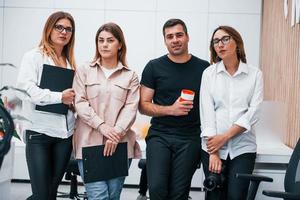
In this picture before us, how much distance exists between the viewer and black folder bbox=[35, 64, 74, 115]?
263 cm

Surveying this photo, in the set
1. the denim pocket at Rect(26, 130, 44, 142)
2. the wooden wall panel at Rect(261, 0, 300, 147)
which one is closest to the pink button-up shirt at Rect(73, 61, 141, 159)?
the denim pocket at Rect(26, 130, 44, 142)

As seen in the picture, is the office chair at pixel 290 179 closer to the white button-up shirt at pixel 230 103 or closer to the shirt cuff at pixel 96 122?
the white button-up shirt at pixel 230 103

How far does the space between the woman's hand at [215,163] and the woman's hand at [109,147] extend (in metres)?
0.60

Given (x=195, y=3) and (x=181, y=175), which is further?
(x=195, y=3)

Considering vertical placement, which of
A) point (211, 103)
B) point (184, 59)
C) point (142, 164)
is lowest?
point (142, 164)

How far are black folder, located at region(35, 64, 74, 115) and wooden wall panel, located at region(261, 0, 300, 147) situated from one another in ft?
6.66

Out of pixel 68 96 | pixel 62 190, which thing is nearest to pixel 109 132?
pixel 68 96

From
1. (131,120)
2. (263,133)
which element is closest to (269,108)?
(263,133)

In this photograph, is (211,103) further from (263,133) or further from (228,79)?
(263,133)

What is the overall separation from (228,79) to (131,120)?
26.3 inches

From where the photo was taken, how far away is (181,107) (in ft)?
8.57

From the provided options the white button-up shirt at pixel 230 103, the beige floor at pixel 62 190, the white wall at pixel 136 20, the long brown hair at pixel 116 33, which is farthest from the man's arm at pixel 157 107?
the white wall at pixel 136 20

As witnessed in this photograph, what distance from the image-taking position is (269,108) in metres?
3.83

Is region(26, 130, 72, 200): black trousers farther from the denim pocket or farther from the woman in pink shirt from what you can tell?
the woman in pink shirt
